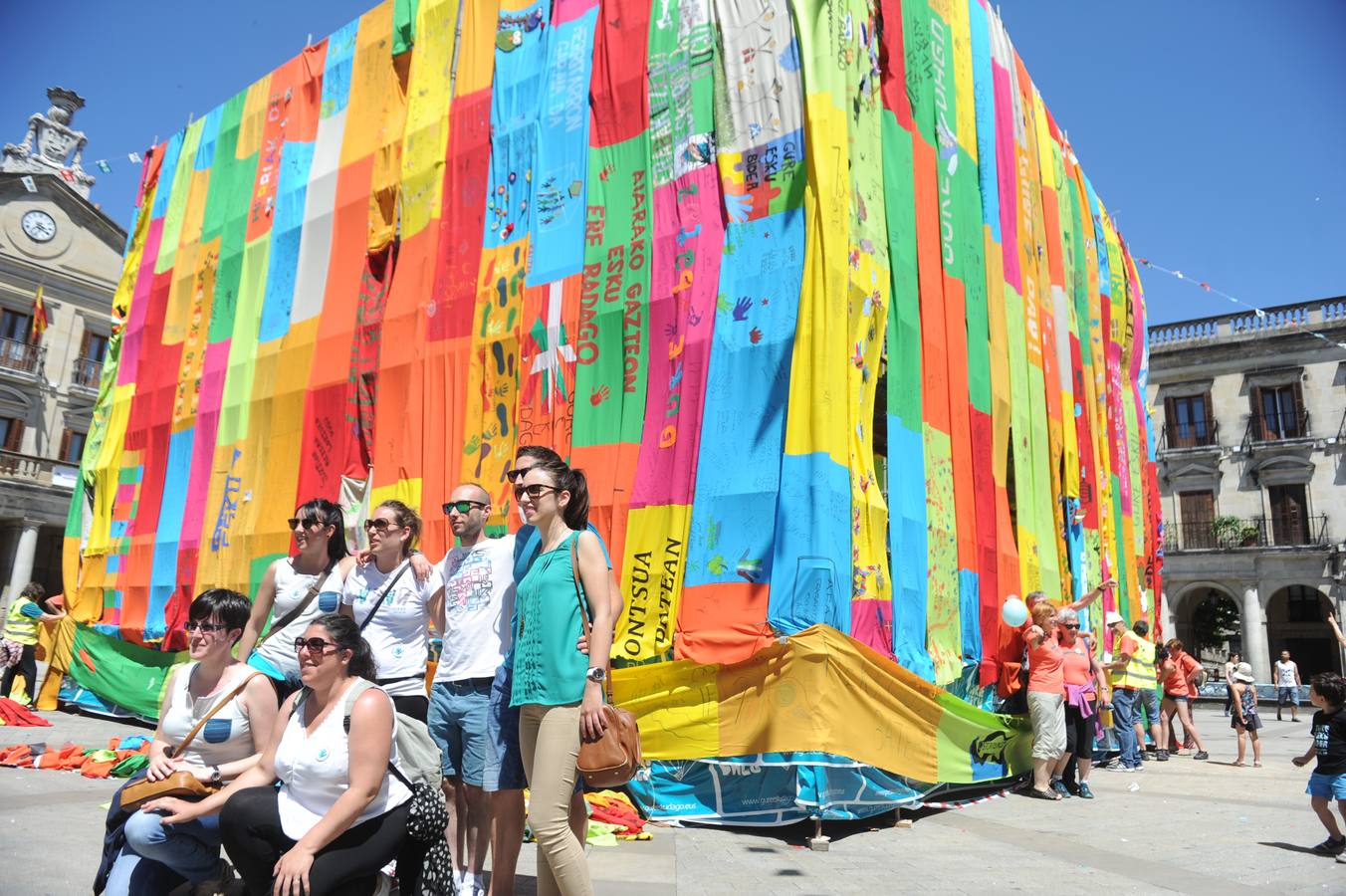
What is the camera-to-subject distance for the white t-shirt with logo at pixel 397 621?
4145 millimetres

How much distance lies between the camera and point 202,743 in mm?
3262

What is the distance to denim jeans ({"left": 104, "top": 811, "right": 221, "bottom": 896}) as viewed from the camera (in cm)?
296

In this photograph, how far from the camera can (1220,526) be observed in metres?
29.3

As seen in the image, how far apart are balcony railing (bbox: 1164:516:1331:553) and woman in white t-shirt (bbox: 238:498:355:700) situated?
3112 centimetres

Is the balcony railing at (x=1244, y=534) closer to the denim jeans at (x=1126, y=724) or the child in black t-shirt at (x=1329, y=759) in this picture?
the denim jeans at (x=1126, y=724)

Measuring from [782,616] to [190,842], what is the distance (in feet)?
12.3

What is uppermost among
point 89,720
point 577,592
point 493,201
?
point 493,201

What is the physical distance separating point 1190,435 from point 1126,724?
940 inches

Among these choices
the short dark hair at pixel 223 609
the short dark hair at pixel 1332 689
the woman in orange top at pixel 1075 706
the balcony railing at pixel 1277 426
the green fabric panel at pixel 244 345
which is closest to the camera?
the short dark hair at pixel 223 609

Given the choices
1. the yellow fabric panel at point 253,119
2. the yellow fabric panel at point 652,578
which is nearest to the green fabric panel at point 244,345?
the yellow fabric panel at point 253,119

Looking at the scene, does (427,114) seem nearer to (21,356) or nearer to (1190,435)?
(21,356)

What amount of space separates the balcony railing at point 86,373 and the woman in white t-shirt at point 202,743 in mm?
27928

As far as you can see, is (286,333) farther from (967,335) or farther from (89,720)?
(967,335)

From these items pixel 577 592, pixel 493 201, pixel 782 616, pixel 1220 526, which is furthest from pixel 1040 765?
pixel 1220 526
